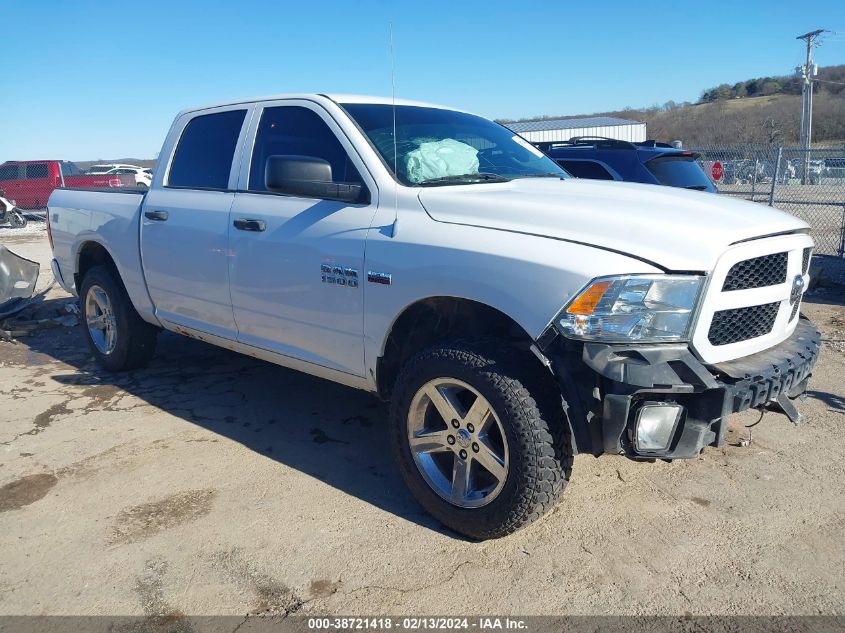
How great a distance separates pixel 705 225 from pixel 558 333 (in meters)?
0.81

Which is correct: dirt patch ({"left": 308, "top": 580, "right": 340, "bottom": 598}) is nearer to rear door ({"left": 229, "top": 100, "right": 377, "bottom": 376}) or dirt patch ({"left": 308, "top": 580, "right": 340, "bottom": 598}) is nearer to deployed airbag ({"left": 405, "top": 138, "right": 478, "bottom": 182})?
rear door ({"left": 229, "top": 100, "right": 377, "bottom": 376})

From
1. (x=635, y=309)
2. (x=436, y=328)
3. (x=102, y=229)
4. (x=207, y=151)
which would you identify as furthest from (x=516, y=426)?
(x=102, y=229)

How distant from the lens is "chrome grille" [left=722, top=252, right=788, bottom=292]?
2.81 meters

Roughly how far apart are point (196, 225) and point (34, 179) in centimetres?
2264

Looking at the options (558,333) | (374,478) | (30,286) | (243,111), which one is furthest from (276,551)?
(30,286)

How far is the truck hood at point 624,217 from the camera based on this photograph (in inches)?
106

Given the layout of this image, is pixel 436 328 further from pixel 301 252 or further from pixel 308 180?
pixel 308 180

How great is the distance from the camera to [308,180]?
342 cm

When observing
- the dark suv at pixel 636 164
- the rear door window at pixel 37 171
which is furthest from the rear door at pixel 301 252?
Result: the rear door window at pixel 37 171

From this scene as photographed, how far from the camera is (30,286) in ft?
25.2

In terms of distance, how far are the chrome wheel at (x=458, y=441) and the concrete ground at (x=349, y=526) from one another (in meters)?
0.24

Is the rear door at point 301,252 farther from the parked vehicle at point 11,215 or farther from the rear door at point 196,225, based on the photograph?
the parked vehicle at point 11,215

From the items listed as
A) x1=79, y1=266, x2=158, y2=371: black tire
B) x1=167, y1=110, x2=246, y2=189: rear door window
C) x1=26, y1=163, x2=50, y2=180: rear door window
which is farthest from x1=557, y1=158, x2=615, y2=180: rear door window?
x1=26, y1=163, x2=50, y2=180: rear door window

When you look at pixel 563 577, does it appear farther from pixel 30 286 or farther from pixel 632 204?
pixel 30 286
